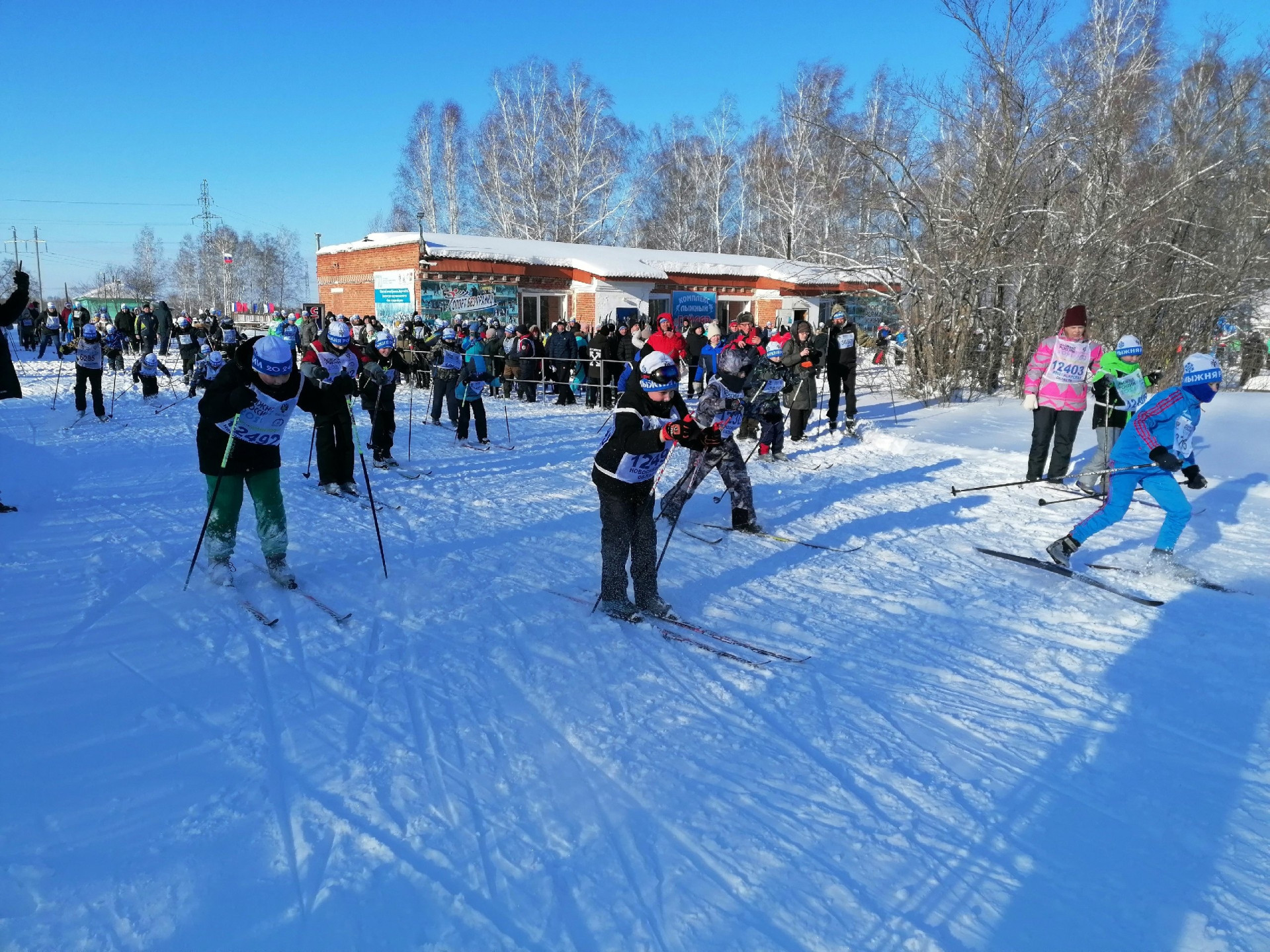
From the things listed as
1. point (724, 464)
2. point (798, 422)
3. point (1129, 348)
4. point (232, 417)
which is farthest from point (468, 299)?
point (1129, 348)

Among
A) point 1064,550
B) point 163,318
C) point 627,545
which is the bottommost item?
point 1064,550

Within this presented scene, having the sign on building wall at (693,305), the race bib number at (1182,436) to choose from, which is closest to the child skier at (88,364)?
the race bib number at (1182,436)

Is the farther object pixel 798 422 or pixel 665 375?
pixel 798 422

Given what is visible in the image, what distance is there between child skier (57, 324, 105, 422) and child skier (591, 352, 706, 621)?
9773 mm

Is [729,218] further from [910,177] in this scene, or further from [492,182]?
[910,177]

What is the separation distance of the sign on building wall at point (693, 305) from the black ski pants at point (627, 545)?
20850 millimetres

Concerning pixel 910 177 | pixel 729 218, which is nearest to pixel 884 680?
pixel 910 177

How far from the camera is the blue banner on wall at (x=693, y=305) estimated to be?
25.2 metres

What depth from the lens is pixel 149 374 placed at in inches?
559

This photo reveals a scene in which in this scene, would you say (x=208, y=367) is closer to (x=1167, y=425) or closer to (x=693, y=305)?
(x=1167, y=425)

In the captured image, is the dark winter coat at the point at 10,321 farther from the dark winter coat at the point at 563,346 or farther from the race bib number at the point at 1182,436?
the dark winter coat at the point at 563,346

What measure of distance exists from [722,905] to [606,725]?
3.63 feet

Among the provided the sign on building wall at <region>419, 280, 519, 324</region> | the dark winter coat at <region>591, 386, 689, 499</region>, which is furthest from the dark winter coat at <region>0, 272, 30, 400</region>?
the sign on building wall at <region>419, 280, 519, 324</region>

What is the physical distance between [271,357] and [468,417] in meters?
5.81
